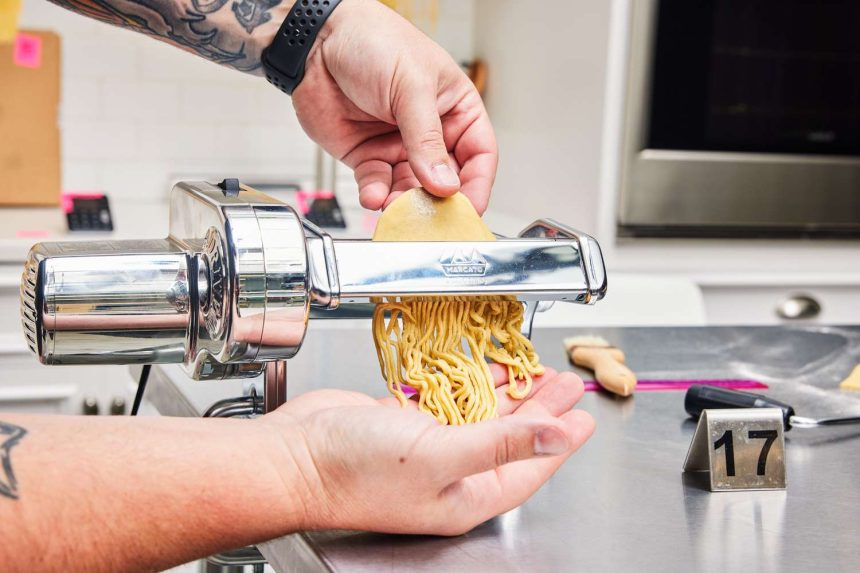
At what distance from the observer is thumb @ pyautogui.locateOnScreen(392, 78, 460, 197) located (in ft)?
2.99

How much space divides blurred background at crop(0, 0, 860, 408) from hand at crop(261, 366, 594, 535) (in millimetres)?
1232

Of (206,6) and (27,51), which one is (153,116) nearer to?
(27,51)

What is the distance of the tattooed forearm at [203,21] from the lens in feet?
4.06

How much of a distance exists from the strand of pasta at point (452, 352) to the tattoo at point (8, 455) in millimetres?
293

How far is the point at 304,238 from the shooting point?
763mm

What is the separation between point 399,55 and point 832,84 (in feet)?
4.57

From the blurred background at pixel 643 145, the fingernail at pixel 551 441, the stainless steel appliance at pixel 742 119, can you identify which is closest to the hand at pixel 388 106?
the fingernail at pixel 551 441

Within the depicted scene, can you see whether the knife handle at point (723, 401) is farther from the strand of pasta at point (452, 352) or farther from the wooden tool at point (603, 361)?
the strand of pasta at point (452, 352)

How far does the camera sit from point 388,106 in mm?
1123

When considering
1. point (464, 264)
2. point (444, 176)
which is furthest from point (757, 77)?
point (464, 264)

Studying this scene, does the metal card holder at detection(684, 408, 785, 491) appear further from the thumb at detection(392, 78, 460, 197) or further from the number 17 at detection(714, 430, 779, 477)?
the thumb at detection(392, 78, 460, 197)

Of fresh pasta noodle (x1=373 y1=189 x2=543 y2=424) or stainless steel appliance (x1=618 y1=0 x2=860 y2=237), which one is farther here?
stainless steel appliance (x1=618 y1=0 x2=860 y2=237)

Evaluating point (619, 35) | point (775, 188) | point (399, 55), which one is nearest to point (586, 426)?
point (399, 55)

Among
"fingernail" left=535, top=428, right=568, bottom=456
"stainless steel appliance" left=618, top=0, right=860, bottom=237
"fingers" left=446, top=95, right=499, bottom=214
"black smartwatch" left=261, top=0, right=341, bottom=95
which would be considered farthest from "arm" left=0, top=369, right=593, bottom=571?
"stainless steel appliance" left=618, top=0, right=860, bottom=237
